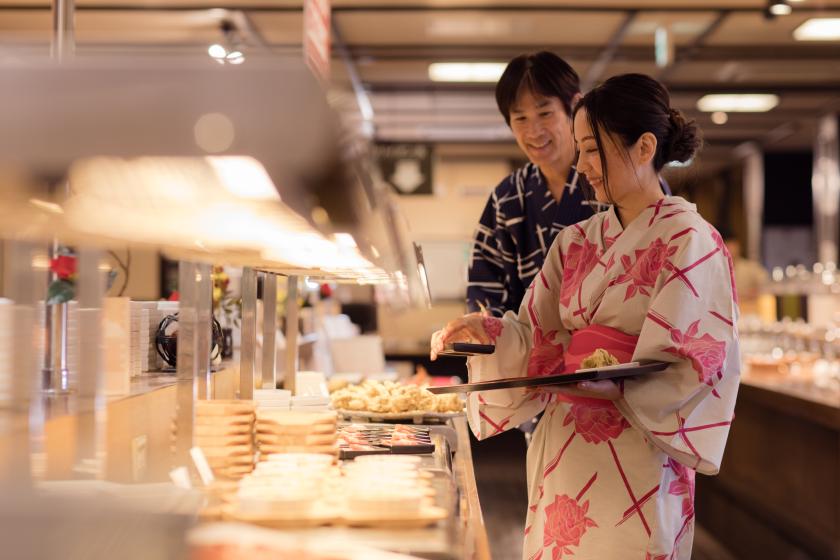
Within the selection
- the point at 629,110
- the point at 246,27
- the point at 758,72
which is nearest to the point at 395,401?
the point at 629,110

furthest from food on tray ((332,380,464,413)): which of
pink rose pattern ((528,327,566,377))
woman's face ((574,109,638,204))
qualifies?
woman's face ((574,109,638,204))

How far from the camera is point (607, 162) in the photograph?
200 centimetres

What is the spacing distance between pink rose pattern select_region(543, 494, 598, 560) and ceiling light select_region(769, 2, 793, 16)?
5.65 meters

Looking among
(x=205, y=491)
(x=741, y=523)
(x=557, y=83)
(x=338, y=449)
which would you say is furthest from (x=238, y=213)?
(x=741, y=523)

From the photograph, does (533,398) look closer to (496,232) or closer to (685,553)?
(685,553)

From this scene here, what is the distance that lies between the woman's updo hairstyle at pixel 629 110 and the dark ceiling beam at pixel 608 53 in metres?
5.16

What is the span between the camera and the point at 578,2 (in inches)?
261

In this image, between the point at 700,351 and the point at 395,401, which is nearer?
the point at 700,351

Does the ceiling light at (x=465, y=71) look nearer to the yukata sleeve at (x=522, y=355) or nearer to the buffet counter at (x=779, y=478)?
the buffet counter at (x=779, y=478)

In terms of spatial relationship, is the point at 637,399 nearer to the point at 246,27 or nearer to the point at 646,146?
the point at 646,146

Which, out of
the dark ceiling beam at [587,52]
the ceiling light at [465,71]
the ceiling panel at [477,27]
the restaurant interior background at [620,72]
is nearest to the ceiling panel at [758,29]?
the restaurant interior background at [620,72]

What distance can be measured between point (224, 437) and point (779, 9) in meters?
6.23

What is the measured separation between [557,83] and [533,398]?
1035 mm

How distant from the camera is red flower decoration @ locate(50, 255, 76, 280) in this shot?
6.91 ft
